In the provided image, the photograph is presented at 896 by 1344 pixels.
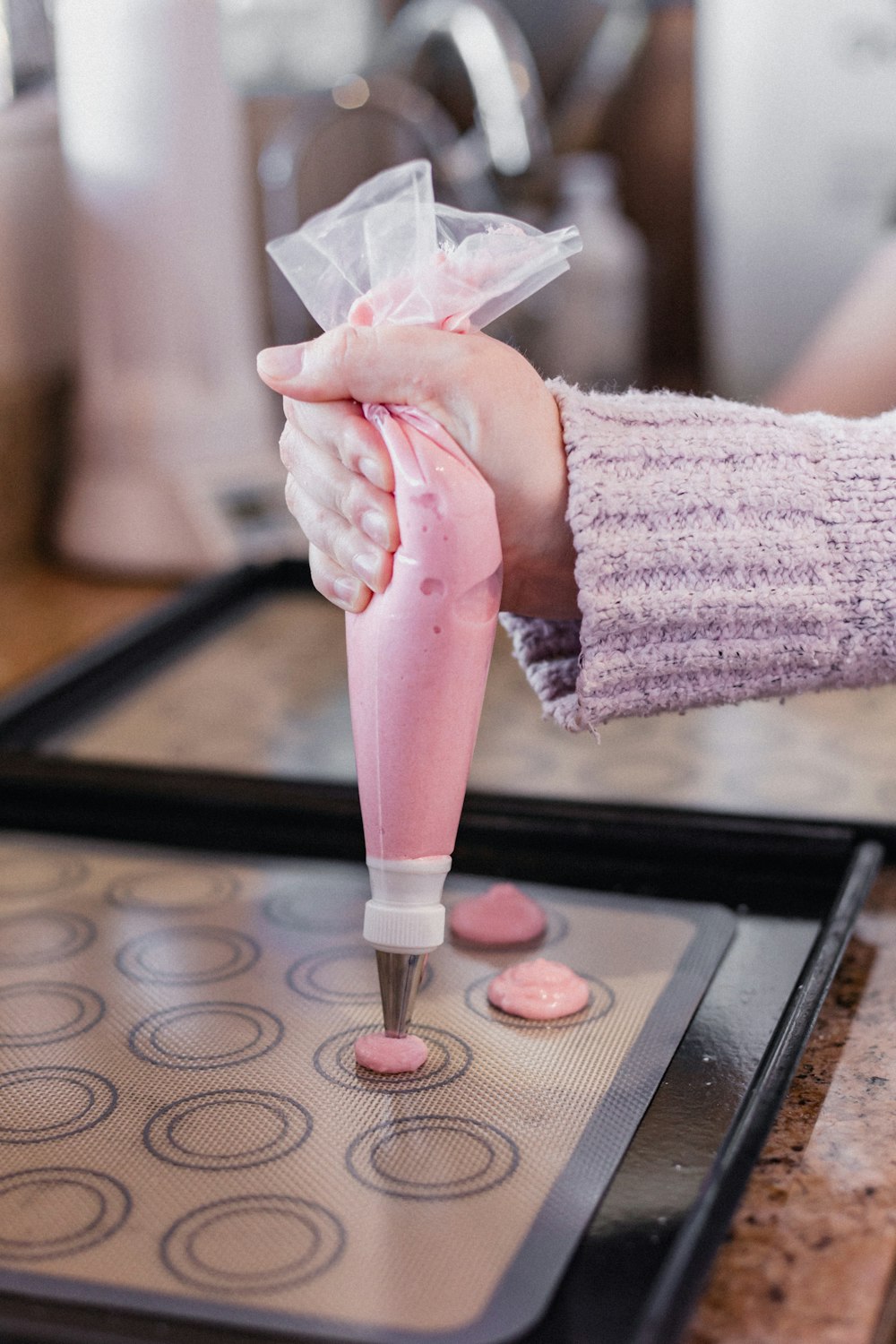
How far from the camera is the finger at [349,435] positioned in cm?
46

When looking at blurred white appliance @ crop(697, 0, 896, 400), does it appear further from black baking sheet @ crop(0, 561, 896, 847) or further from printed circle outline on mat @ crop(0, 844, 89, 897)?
printed circle outline on mat @ crop(0, 844, 89, 897)

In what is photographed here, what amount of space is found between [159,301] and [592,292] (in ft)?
2.00

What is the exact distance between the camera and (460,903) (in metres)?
0.63

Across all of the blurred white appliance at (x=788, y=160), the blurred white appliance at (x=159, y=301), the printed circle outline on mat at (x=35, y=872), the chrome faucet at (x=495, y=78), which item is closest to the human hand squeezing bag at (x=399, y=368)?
the printed circle outline on mat at (x=35, y=872)

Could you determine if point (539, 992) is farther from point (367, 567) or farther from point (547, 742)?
point (547, 742)

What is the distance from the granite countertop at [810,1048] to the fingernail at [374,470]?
0.78 ft

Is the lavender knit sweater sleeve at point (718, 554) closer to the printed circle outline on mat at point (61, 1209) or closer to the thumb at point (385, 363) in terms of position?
the thumb at point (385, 363)

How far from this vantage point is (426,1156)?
1.49 feet

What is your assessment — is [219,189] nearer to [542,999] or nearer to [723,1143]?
[542,999]

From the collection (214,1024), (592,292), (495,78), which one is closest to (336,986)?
(214,1024)

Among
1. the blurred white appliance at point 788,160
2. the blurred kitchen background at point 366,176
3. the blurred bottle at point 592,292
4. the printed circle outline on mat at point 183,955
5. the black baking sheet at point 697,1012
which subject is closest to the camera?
the black baking sheet at point 697,1012

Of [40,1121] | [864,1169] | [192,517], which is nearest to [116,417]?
[192,517]

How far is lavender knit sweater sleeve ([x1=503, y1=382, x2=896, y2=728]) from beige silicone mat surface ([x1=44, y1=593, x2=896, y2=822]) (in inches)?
7.2

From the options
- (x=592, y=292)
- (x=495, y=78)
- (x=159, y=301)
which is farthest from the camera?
(x=592, y=292)
